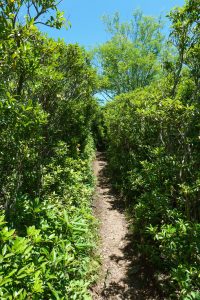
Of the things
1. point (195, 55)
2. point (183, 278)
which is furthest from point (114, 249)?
point (195, 55)

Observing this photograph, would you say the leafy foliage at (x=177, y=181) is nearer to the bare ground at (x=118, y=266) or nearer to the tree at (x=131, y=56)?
the bare ground at (x=118, y=266)

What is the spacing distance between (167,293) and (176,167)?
3057mm

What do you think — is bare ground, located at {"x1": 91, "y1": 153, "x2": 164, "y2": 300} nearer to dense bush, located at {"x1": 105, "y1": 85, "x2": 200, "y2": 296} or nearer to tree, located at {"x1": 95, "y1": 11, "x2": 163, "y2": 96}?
dense bush, located at {"x1": 105, "y1": 85, "x2": 200, "y2": 296}

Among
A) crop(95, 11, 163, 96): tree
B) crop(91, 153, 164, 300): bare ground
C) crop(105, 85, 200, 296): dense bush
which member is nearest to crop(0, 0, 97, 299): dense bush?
crop(91, 153, 164, 300): bare ground

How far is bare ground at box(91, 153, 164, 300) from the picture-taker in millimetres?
6254

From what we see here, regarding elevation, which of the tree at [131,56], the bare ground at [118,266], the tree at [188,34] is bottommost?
the bare ground at [118,266]

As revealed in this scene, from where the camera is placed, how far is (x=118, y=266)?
24.4ft

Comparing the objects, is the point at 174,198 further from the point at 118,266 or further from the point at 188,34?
the point at 188,34

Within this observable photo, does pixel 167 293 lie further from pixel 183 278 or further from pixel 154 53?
pixel 154 53

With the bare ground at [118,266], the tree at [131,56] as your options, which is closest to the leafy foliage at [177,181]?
the bare ground at [118,266]

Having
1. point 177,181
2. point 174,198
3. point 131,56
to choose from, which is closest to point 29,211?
point 177,181

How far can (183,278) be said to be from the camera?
4.29 m

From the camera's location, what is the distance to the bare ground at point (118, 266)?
625 centimetres

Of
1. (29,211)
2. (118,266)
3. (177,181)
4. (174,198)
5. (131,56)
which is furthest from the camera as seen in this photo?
(131,56)
